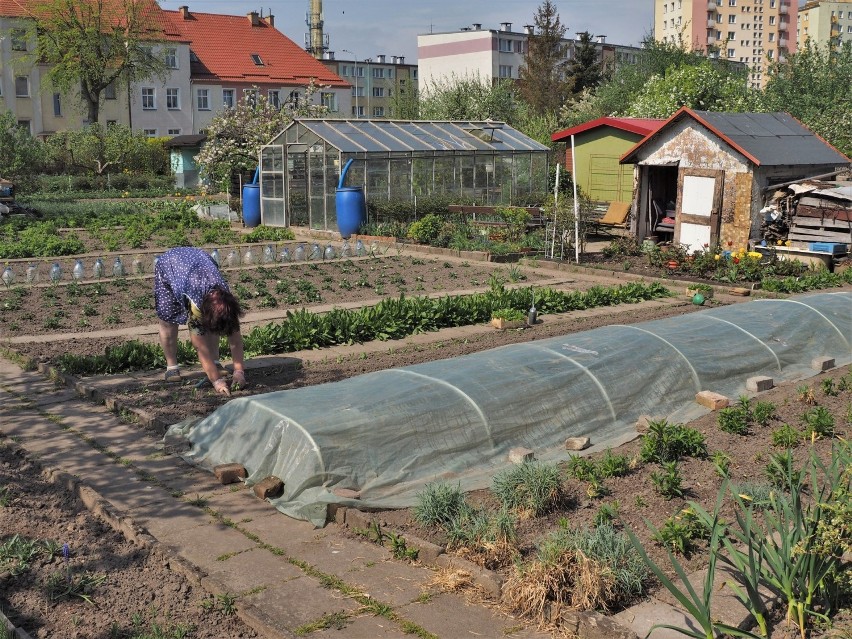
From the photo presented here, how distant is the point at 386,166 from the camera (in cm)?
2681

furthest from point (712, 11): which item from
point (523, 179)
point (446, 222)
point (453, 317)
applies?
point (453, 317)

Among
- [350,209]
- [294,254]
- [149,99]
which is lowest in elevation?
[294,254]

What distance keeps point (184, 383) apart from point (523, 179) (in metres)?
22.4

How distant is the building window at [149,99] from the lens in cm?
6009

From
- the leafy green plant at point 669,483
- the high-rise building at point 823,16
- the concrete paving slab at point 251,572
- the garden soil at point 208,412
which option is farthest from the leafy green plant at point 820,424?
the high-rise building at point 823,16

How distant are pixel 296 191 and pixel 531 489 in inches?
899

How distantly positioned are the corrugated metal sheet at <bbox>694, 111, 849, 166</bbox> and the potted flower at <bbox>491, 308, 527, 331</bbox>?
29.6 feet

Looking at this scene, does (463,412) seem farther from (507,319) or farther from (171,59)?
(171,59)

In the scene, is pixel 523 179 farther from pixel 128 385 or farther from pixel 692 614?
pixel 692 614

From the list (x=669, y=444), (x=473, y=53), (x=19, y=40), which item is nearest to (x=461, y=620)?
(x=669, y=444)

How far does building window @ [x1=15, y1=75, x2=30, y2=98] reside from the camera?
2180 inches

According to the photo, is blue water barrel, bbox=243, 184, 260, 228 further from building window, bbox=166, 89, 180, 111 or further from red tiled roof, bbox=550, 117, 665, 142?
building window, bbox=166, 89, 180, 111

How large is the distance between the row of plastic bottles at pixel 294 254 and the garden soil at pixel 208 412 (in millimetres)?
6575

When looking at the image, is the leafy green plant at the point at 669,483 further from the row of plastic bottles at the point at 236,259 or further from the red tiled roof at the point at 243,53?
the red tiled roof at the point at 243,53
